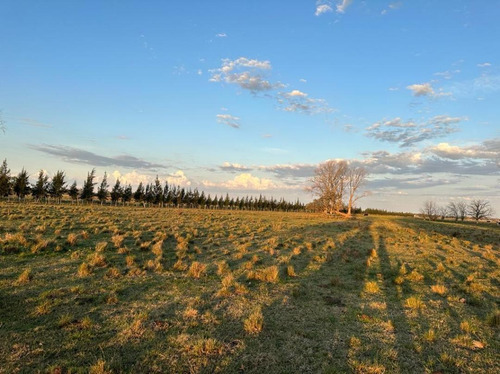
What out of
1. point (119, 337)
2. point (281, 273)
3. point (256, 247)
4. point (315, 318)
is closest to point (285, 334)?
point (315, 318)

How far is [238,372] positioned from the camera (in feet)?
15.8

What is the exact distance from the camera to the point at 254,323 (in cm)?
644

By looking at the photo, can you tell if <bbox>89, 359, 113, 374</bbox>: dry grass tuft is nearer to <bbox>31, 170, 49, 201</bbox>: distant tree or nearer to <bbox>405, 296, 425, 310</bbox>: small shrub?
<bbox>405, 296, 425, 310</bbox>: small shrub

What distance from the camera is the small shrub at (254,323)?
6.31m

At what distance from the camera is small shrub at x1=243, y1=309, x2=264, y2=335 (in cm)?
631

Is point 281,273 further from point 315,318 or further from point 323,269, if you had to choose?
point 315,318

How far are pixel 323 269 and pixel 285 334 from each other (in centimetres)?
692

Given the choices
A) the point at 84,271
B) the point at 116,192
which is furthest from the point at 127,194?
the point at 84,271

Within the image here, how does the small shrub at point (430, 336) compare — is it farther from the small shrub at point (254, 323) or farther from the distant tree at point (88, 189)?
the distant tree at point (88, 189)

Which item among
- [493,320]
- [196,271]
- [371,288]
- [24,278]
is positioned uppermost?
[493,320]

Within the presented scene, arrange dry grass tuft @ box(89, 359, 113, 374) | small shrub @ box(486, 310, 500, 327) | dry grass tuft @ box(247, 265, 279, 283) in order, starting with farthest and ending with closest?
dry grass tuft @ box(247, 265, 279, 283) → small shrub @ box(486, 310, 500, 327) → dry grass tuft @ box(89, 359, 113, 374)

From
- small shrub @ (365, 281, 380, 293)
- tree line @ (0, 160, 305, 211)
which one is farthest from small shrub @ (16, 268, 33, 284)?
tree line @ (0, 160, 305, 211)

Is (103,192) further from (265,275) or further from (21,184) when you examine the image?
(265,275)

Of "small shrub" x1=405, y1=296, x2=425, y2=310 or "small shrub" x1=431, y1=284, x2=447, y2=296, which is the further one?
"small shrub" x1=431, y1=284, x2=447, y2=296
